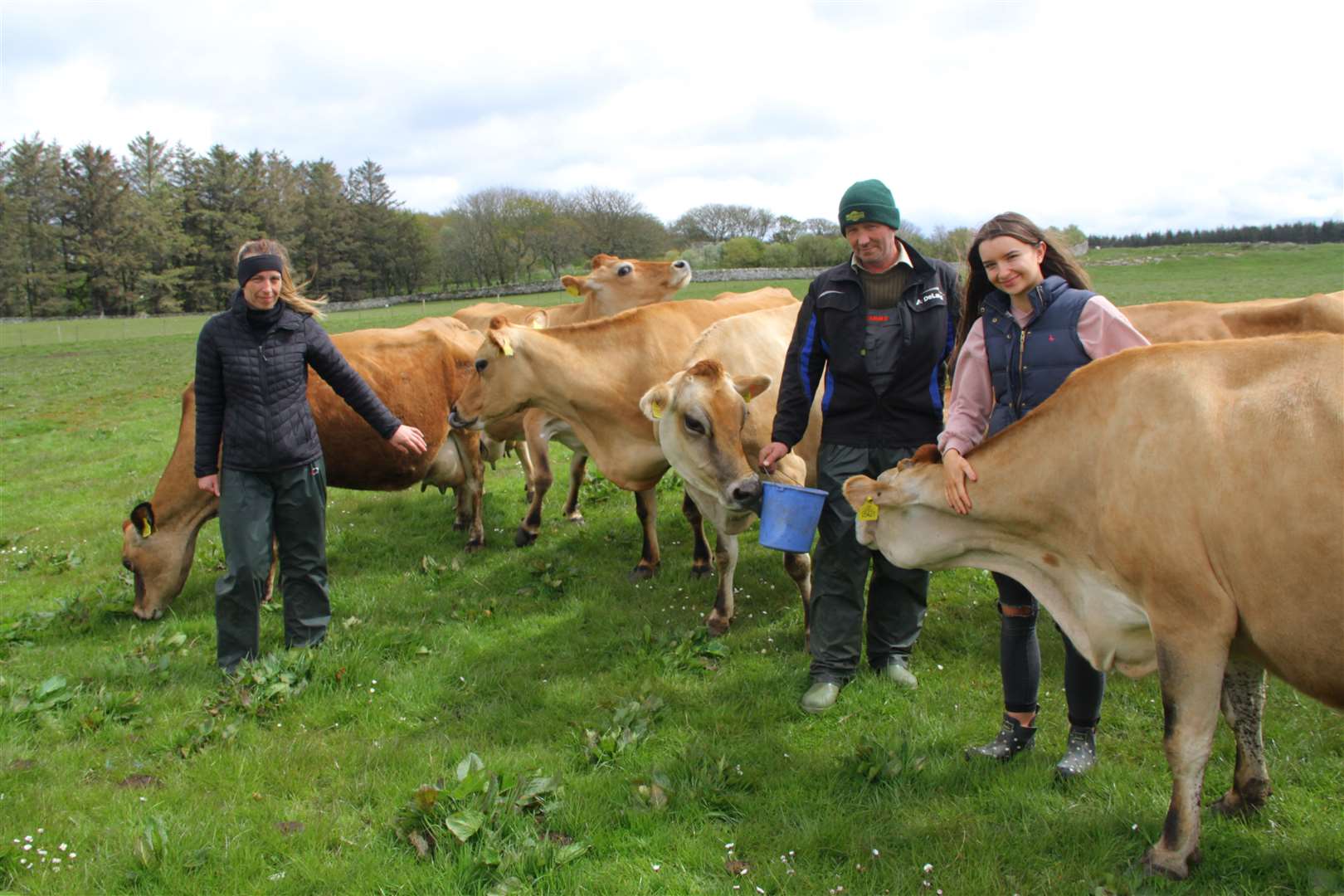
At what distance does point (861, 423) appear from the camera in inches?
191

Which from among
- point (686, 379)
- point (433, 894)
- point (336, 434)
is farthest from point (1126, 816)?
point (336, 434)

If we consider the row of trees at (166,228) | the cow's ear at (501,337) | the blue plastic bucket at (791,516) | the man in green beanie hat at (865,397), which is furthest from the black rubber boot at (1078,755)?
the row of trees at (166,228)

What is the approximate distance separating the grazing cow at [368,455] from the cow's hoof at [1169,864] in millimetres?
6081

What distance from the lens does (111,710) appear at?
5.10 m

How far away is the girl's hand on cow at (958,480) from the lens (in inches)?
141

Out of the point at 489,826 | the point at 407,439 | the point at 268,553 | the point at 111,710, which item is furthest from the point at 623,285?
the point at 489,826

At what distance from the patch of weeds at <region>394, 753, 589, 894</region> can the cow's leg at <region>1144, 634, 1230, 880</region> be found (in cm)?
217

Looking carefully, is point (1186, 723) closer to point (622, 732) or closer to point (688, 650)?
point (622, 732)

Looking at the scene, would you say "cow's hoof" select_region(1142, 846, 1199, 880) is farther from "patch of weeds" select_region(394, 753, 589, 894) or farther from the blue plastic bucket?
"patch of weeds" select_region(394, 753, 589, 894)

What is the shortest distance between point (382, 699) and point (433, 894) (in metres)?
1.94

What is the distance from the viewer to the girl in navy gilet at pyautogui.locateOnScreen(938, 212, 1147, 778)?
362 centimetres

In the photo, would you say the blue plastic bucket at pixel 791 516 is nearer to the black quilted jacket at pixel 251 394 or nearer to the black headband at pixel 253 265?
the black quilted jacket at pixel 251 394

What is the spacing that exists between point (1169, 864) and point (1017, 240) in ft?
7.67

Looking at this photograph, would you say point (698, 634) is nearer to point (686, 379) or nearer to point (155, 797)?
point (686, 379)
